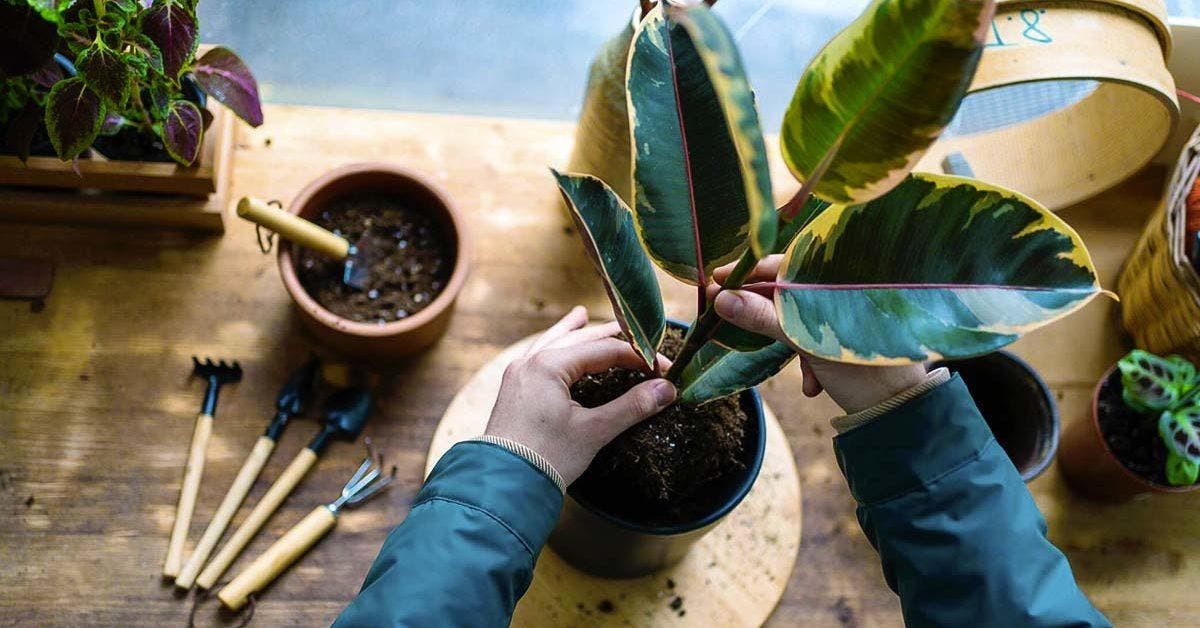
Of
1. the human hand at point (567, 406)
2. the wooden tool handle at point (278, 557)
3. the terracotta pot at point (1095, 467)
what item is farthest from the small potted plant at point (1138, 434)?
the wooden tool handle at point (278, 557)

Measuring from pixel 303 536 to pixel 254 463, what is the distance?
0.09 meters

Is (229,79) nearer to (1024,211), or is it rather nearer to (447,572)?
(447,572)

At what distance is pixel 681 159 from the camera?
1.78ft

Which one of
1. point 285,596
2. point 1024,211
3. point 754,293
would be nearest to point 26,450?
point 285,596

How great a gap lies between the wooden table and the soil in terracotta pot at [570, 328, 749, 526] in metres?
0.26

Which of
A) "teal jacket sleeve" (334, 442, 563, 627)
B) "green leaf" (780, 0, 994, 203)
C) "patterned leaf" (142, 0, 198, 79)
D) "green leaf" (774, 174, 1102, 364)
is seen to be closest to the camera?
"green leaf" (780, 0, 994, 203)

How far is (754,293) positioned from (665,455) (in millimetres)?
182

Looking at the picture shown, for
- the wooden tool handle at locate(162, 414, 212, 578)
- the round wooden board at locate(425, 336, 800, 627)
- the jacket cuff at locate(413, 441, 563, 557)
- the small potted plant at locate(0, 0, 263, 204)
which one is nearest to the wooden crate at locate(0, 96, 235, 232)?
the small potted plant at locate(0, 0, 263, 204)

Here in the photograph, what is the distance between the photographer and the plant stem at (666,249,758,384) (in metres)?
0.51

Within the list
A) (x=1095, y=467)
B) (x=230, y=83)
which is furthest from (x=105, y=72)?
(x=1095, y=467)

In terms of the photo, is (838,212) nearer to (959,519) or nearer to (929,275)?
(929,275)

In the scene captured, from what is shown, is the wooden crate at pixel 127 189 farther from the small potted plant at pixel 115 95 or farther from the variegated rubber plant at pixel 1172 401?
the variegated rubber plant at pixel 1172 401

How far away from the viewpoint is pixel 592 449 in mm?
650

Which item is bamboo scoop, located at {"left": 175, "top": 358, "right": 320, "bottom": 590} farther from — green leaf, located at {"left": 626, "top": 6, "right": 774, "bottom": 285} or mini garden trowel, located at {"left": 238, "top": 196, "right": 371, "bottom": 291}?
green leaf, located at {"left": 626, "top": 6, "right": 774, "bottom": 285}
